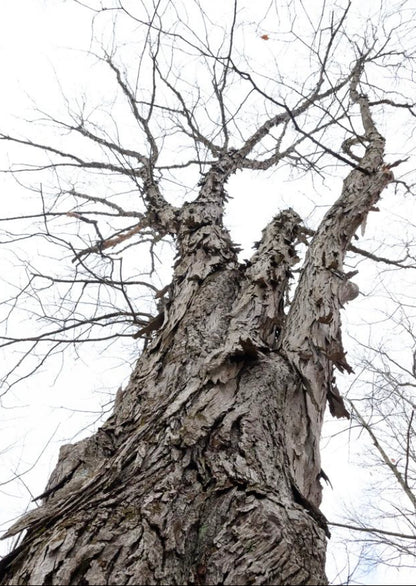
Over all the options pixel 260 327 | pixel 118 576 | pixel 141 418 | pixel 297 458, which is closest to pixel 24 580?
pixel 118 576

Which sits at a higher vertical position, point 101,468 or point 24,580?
point 101,468

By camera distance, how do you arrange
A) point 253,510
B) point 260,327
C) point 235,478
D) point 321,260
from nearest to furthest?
point 253,510 → point 235,478 → point 260,327 → point 321,260

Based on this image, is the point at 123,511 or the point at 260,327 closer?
the point at 123,511

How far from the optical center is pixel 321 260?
2.45 meters

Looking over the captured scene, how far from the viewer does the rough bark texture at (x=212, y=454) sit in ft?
3.02

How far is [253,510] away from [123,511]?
31 centimetres

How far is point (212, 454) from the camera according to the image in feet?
4.05

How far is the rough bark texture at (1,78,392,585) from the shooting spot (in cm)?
92

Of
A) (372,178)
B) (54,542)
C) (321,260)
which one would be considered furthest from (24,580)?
(372,178)

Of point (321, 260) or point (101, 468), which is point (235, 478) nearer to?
point (101, 468)

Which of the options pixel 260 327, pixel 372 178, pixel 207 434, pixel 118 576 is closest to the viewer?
pixel 118 576

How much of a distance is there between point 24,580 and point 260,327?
130 centimetres

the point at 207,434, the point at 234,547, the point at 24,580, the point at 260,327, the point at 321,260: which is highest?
the point at 321,260

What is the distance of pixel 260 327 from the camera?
1952 millimetres
